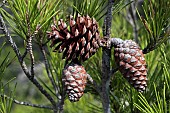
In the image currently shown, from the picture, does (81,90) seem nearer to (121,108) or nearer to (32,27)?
(32,27)

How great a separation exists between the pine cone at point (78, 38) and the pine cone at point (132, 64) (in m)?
0.05

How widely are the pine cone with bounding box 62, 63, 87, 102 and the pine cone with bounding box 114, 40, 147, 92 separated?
9cm

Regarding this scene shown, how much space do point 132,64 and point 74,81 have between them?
128mm

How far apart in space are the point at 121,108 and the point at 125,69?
0.28 meters

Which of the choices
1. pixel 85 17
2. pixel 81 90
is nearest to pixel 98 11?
pixel 85 17

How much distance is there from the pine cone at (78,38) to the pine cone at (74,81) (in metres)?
0.03

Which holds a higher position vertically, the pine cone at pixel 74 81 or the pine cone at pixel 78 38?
the pine cone at pixel 78 38

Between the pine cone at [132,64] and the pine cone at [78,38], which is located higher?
the pine cone at [78,38]

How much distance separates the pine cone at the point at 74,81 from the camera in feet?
2.68

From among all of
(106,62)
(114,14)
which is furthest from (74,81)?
(114,14)

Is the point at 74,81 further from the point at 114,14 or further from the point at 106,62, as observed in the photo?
the point at 114,14

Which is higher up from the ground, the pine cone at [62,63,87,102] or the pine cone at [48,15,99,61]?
the pine cone at [48,15,99,61]

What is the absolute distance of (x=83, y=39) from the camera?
843 millimetres

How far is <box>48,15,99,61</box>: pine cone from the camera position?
84 centimetres
